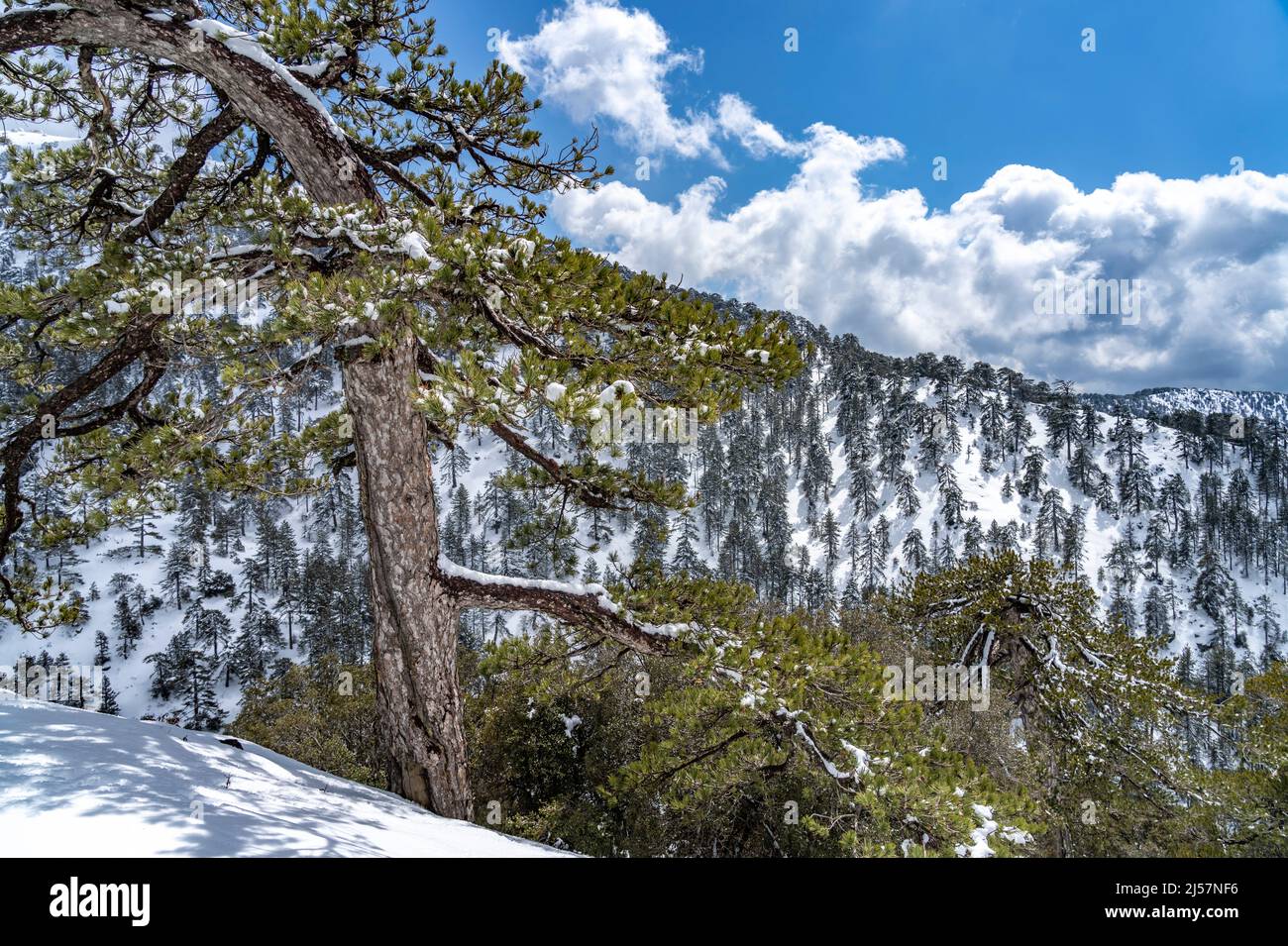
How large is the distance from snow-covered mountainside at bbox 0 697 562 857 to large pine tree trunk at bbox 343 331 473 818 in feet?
1.48

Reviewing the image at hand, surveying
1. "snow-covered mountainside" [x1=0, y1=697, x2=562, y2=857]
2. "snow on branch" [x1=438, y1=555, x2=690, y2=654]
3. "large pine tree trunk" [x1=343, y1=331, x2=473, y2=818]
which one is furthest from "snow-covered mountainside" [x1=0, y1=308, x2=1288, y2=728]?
"snow-covered mountainside" [x1=0, y1=697, x2=562, y2=857]

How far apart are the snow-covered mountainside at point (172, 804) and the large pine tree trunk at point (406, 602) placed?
45 centimetres

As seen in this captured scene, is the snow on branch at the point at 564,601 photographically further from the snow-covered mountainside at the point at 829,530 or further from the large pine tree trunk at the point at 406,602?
the snow-covered mountainside at the point at 829,530

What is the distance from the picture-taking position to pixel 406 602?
505cm

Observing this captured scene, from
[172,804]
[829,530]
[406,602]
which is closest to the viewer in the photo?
[172,804]

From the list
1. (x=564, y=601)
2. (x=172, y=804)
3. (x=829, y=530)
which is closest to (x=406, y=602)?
(x=564, y=601)

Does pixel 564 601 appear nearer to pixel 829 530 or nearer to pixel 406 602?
pixel 406 602

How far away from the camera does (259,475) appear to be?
5.14 meters

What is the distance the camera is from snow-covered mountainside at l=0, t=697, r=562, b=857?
7.79 ft

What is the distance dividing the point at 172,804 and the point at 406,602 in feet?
7.50

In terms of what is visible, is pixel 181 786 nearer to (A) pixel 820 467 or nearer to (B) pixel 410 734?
(B) pixel 410 734

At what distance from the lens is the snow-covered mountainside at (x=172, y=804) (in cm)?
237

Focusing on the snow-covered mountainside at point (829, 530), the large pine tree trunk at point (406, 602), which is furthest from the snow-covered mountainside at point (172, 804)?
the snow-covered mountainside at point (829, 530)
